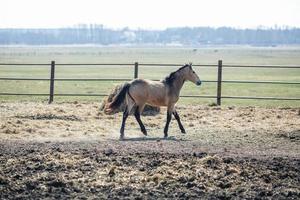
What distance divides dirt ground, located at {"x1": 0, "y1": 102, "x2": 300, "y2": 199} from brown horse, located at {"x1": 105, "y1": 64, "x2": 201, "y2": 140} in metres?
0.51

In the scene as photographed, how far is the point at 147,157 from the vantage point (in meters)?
10.6

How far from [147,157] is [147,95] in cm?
319

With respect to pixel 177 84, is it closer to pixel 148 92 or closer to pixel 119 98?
pixel 148 92

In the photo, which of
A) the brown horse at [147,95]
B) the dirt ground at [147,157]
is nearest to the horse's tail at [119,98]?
the brown horse at [147,95]

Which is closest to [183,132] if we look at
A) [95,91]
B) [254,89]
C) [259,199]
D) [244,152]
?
[244,152]

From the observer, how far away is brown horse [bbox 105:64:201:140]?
13.4 meters

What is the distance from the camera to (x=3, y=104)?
19.1m

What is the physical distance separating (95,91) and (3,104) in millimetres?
8135

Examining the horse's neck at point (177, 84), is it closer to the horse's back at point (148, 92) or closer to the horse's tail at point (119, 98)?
the horse's back at point (148, 92)

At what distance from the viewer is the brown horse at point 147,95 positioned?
13.4 metres

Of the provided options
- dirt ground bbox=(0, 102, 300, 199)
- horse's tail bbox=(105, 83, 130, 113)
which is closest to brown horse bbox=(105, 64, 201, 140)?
horse's tail bbox=(105, 83, 130, 113)

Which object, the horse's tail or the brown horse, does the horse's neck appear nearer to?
the brown horse

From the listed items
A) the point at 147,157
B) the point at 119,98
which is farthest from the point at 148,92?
the point at 147,157

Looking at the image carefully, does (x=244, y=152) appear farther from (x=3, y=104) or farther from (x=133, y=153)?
(x=3, y=104)
